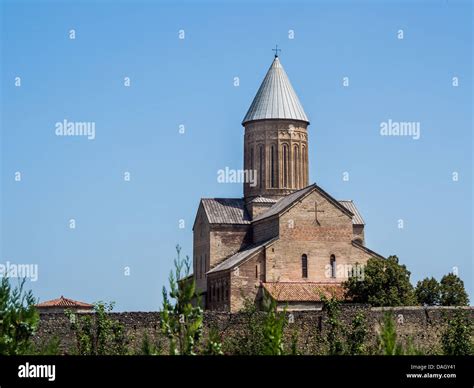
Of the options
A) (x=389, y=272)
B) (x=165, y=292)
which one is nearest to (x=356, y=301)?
(x=389, y=272)

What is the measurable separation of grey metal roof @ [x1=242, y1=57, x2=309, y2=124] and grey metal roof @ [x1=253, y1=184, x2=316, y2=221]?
12.4 feet

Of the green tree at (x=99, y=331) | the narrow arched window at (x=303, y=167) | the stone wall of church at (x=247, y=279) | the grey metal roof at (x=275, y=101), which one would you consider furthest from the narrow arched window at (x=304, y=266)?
the green tree at (x=99, y=331)

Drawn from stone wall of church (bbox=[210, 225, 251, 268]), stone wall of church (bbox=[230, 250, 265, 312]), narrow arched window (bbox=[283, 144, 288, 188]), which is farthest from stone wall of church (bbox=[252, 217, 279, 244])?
narrow arched window (bbox=[283, 144, 288, 188])

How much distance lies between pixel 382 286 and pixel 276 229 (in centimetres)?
617

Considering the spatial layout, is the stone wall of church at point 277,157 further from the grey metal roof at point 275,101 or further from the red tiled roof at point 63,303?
the red tiled roof at point 63,303

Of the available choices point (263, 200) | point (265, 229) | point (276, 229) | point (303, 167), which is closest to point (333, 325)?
point (276, 229)

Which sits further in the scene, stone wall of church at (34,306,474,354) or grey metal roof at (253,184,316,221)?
grey metal roof at (253,184,316,221)

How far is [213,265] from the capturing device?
44812mm

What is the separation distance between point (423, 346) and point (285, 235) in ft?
47.6

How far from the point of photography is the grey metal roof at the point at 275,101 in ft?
153

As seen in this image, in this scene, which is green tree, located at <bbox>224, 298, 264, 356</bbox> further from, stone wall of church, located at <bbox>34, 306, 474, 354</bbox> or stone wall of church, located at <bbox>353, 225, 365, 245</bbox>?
stone wall of church, located at <bbox>353, 225, 365, 245</bbox>

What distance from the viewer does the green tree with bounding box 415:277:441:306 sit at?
128 ft

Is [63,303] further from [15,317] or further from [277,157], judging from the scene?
[15,317]

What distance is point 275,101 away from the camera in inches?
1854
